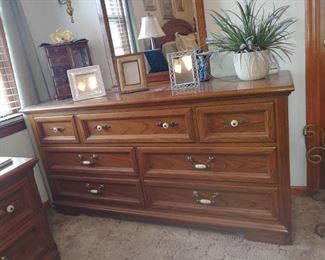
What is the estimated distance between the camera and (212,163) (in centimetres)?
169

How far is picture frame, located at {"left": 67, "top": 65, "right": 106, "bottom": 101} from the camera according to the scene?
207cm

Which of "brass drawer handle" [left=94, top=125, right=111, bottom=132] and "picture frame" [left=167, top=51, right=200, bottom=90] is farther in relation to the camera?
"brass drawer handle" [left=94, top=125, right=111, bottom=132]

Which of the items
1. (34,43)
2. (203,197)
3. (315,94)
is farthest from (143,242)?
(34,43)

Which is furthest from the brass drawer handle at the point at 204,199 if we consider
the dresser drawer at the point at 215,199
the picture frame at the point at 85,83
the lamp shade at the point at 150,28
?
the lamp shade at the point at 150,28

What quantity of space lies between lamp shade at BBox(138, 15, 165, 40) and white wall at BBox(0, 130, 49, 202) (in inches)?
45.8

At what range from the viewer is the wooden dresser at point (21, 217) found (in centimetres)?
146

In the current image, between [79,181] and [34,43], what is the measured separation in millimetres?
1120

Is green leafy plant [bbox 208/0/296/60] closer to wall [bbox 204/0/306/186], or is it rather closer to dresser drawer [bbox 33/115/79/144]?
wall [bbox 204/0/306/186]

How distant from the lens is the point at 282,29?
1778 mm

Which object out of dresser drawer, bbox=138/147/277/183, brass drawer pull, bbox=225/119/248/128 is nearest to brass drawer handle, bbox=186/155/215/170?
dresser drawer, bbox=138/147/277/183

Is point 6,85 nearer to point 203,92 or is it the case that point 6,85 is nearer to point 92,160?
point 92,160

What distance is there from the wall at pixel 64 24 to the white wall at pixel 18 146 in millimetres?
461

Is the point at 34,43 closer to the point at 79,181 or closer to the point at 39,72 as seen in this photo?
the point at 39,72

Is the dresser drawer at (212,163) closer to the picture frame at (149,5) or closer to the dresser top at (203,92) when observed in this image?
the dresser top at (203,92)
